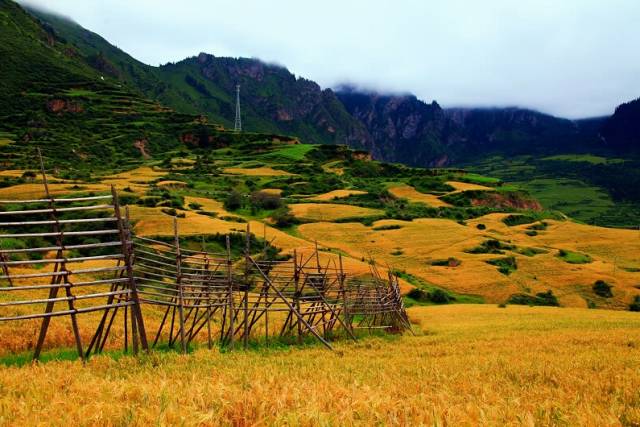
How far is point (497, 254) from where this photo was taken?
47.2m

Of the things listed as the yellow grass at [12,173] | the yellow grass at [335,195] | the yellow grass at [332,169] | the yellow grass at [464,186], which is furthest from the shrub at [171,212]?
the yellow grass at [464,186]

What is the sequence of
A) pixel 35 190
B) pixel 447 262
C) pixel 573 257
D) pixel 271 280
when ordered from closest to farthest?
pixel 271 280 < pixel 447 262 < pixel 573 257 < pixel 35 190

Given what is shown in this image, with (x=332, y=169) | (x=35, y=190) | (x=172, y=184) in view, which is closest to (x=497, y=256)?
(x=172, y=184)

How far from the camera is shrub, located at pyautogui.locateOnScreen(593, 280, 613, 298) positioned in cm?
3859

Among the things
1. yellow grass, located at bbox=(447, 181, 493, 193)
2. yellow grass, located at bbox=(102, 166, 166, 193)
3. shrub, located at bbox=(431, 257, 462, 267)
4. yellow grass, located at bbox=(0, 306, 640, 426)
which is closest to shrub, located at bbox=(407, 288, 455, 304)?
shrub, located at bbox=(431, 257, 462, 267)

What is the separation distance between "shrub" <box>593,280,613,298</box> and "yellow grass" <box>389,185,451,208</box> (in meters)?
36.8

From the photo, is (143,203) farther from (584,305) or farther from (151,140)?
(151,140)

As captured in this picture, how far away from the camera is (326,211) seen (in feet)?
201

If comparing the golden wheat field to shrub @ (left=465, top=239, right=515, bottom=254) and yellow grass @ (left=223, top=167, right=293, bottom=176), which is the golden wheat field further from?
shrub @ (left=465, top=239, right=515, bottom=254)

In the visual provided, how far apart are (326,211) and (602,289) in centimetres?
3318

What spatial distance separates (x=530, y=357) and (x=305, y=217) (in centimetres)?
4844

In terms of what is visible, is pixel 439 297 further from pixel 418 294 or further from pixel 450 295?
pixel 418 294

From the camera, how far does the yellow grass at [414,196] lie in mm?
78375

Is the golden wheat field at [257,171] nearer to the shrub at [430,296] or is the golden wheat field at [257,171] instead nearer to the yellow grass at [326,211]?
the yellow grass at [326,211]
